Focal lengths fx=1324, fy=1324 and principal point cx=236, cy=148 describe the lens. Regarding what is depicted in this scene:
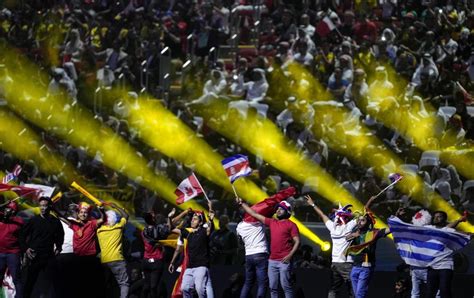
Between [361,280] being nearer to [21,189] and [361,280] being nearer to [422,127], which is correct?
[21,189]

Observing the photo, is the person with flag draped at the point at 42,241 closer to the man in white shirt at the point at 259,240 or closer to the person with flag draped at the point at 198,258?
the person with flag draped at the point at 198,258

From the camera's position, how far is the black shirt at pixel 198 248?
17.7 metres

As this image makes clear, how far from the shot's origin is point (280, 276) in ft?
59.5

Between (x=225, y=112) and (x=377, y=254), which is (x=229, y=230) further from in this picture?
(x=225, y=112)

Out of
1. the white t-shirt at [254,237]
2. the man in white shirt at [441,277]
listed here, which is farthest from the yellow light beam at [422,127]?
the white t-shirt at [254,237]

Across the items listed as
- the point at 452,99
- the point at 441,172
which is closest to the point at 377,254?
the point at 441,172

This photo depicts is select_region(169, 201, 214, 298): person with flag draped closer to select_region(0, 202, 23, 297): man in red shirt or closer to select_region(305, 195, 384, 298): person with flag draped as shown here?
select_region(305, 195, 384, 298): person with flag draped

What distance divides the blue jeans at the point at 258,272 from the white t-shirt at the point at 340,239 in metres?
0.98

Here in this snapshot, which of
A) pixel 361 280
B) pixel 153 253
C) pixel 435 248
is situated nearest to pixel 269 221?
pixel 361 280

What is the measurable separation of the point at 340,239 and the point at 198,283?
2.06 m

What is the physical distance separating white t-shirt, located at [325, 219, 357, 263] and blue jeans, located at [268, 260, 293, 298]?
2.29 feet

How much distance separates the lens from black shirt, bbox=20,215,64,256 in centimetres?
1847

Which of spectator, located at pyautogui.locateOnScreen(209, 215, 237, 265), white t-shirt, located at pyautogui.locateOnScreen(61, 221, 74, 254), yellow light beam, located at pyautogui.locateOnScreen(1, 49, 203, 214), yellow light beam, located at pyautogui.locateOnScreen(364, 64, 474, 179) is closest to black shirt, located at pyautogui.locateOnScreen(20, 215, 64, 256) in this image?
white t-shirt, located at pyautogui.locateOnScreen(61, 221, 74, 254)

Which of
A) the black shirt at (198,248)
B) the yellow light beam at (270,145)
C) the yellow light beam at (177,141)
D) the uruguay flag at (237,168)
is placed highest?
the uruguay flag at (237,168)
